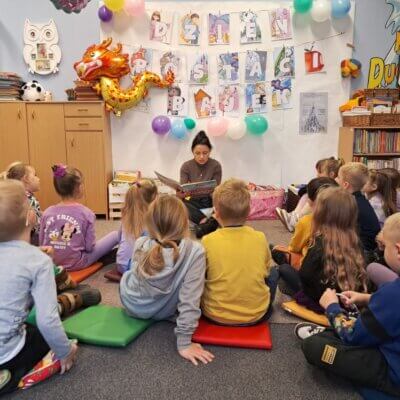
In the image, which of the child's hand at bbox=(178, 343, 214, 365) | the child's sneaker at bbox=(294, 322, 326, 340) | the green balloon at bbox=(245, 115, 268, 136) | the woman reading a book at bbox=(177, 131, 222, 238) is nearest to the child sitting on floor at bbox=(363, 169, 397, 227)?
the child's sneaker at bbox=(294, 322, 326, 340)

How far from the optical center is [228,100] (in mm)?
4418

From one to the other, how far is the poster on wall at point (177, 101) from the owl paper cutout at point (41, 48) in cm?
124

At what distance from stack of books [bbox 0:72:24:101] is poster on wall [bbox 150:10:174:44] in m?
1.44

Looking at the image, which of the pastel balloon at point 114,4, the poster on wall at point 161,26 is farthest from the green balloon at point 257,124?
the pastel balloon at point 114,4

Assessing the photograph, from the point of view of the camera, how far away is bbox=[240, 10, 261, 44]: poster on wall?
427 centimetres

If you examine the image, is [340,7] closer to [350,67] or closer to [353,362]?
[350,67]

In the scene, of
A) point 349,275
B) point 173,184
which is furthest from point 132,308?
point 173,184

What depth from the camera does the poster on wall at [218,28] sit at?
428cm

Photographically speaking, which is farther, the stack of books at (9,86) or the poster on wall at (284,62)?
the poster on wall at (284,62)

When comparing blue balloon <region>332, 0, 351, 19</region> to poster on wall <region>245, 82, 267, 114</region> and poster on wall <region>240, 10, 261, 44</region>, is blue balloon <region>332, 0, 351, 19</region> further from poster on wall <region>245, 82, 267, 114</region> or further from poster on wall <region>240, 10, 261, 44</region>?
poster on wall <region>245, 82, 267, 114</region>

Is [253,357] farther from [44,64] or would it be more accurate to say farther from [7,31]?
[7,31]

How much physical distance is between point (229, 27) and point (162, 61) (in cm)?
79

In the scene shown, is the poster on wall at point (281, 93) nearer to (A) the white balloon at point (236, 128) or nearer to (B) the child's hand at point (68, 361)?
(A) the white balloon at point (236, 128)

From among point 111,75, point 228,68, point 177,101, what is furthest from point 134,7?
point 228,68
